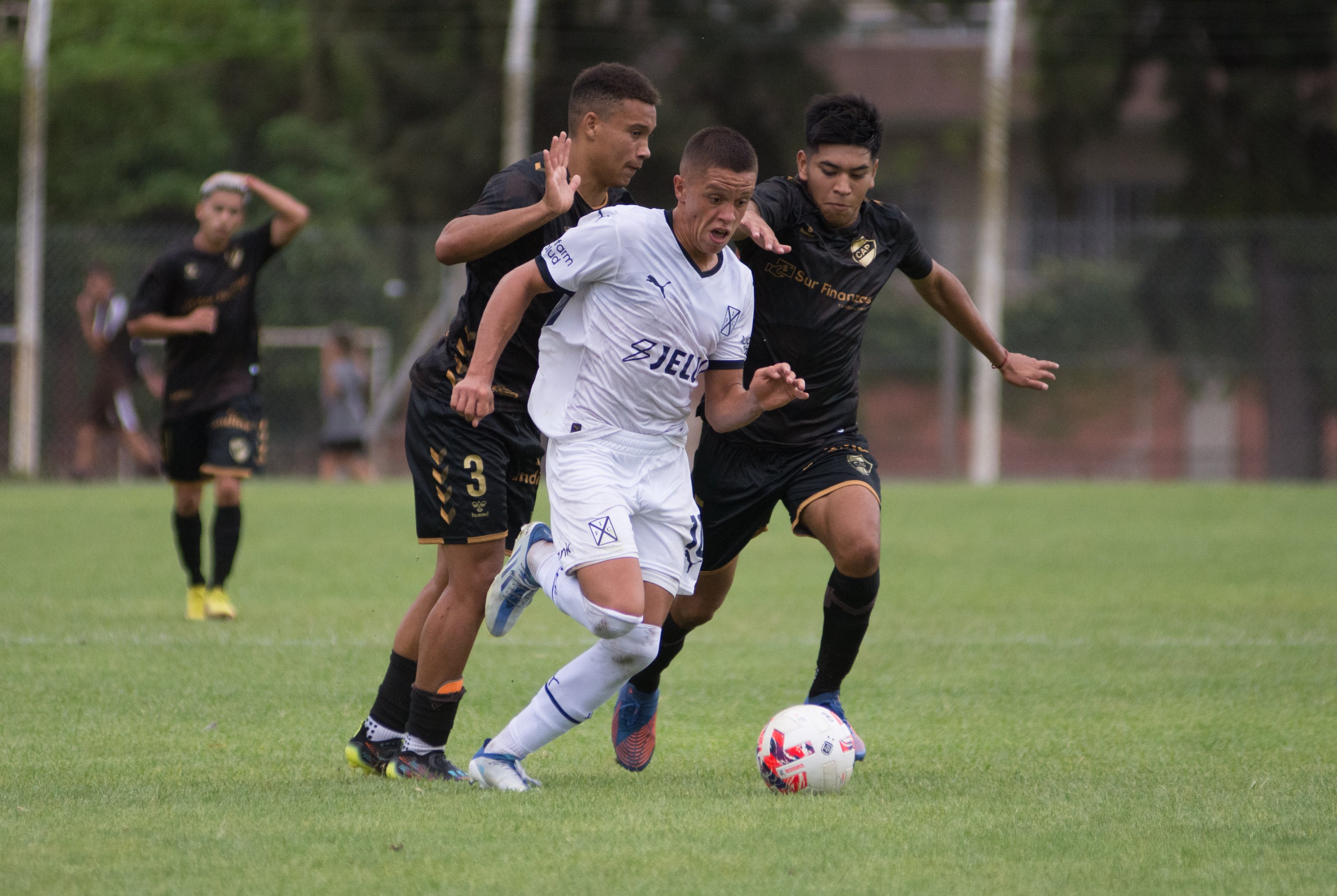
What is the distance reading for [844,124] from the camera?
5426 mm

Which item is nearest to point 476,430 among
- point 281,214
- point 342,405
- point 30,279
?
point 281,214

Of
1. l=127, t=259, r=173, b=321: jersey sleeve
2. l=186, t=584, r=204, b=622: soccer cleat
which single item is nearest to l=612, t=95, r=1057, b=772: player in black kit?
l=186, t=584, r=204, b=622: soccer cleat

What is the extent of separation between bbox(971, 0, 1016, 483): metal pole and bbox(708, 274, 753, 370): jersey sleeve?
15221 mm

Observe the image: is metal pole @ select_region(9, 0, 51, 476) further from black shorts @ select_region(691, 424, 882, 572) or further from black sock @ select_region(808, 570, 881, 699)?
black sock @ select_region(808, 570, 881, 699)

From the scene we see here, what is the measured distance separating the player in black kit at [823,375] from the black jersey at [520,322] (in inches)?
32.0

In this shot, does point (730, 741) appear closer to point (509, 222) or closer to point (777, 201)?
point (777, 201)

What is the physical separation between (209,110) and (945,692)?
25.1 metres

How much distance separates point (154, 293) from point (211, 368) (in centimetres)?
54

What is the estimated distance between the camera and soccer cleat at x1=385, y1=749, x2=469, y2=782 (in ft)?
16.2

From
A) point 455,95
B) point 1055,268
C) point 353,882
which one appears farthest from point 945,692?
point 455,95

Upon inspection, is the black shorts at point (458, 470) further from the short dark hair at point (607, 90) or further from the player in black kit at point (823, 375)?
the short dark hair at point (607, 90)

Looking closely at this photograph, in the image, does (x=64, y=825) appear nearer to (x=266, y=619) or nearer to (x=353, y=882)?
(x=353, y=882)

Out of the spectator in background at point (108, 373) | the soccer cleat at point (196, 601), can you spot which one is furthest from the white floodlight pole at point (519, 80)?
the soccer cleat at point (196, 601)

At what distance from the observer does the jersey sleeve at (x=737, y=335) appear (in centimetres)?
488
